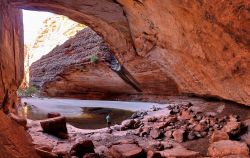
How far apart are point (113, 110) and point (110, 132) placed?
18.3ft

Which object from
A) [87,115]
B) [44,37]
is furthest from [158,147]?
[44,37]

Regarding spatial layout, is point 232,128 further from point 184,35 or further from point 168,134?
point 184,35

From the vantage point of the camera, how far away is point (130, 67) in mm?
8289

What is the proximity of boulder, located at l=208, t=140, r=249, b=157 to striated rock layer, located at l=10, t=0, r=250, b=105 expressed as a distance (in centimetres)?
93

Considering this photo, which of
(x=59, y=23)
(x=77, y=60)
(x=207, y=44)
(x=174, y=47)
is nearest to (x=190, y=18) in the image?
(x=207, y=44)

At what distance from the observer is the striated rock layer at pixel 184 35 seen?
3.74m

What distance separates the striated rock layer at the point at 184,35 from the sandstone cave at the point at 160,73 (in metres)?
0.02

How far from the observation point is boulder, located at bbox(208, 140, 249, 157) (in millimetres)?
4207

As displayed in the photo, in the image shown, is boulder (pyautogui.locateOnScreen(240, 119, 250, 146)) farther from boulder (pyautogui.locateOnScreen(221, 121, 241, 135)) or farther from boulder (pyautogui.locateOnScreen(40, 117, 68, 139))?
boulder (pyautogui.locateOnScreen(40, 117, 68, 139))

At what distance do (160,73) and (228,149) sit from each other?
4820mm

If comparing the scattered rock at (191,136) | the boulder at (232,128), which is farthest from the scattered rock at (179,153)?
the boulder at (232,128)

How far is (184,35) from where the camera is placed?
15.1ft

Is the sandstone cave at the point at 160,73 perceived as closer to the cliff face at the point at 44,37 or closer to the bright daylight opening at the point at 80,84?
the bright daylight opening at the point at 80,84

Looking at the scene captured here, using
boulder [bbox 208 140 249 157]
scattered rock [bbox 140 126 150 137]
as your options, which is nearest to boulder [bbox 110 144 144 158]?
boulder [bbox 208 140 249 157]
